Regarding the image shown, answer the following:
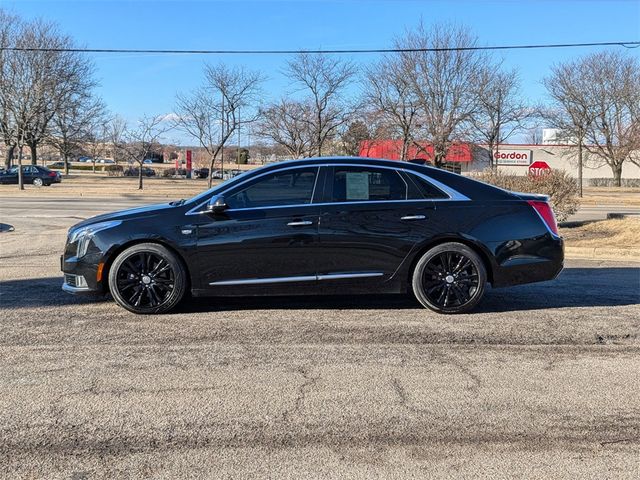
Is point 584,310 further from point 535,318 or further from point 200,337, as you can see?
point 200,337

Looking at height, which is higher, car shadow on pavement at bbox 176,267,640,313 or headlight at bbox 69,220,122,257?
headlight at bbox 69,220,122,257

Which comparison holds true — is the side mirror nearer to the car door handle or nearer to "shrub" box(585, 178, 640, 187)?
the car door handle

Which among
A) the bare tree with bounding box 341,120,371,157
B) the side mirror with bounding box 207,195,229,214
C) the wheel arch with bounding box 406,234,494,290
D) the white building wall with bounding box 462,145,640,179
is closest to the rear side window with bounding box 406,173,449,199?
the wheel arch with bounding box 406,234,494,290

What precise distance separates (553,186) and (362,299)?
30.0 ft

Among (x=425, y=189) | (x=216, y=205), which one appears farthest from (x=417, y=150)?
(x=216, y=205)

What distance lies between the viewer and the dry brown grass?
37.2 feet

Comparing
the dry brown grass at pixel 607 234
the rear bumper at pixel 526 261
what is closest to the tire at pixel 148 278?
the rear bumper at pixel 526 261

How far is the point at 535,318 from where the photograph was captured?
5.95 m

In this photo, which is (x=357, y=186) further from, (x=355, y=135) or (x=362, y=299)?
(x=355, y=135)

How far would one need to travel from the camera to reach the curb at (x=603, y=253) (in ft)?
32.3

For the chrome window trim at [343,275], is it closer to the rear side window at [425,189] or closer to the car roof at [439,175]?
the rear side window at [425,189]

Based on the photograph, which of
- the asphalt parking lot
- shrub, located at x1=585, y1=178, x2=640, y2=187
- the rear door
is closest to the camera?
the asphalt parking lot

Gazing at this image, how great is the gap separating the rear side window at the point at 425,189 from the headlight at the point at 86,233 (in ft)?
9.90

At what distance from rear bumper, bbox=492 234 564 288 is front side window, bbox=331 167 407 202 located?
1205 millimetres
